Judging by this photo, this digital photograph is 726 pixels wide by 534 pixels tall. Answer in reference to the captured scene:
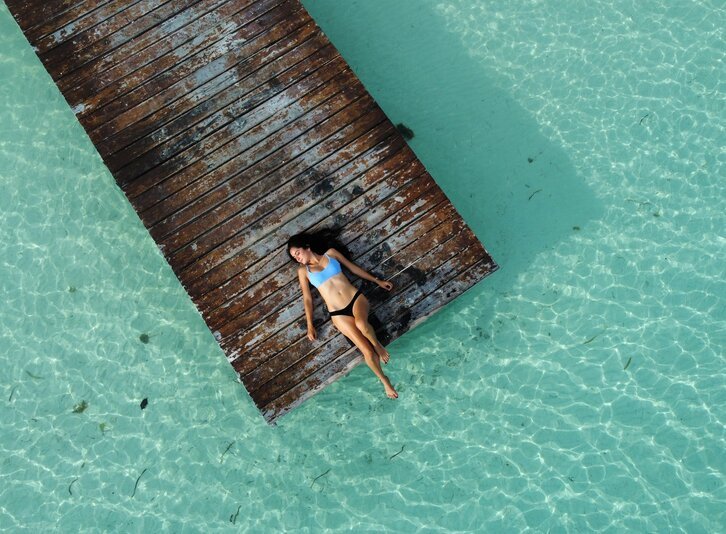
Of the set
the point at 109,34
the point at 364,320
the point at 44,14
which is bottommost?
the point at 364,320

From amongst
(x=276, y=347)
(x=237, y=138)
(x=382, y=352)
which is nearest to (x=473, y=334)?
(x=382, y=352)

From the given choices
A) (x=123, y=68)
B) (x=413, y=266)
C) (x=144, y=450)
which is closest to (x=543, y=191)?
(x=413, y=266)

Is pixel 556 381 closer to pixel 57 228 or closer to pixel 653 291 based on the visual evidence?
pixel 653 291

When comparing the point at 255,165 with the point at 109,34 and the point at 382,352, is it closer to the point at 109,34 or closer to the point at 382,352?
the point at 109,34

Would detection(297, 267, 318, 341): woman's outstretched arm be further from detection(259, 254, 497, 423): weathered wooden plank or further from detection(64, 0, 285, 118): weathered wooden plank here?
detection(64, 0, 285, 118): weathered wooden plank

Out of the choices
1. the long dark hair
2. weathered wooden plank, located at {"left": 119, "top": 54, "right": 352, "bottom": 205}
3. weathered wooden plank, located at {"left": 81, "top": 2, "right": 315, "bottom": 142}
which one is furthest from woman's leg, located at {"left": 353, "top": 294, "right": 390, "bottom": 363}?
weathered wooden plank, located at {"left": 81, "top": 2, "right": 315, "bottom": 142}

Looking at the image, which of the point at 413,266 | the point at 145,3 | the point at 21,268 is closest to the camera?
the point at 413,266
